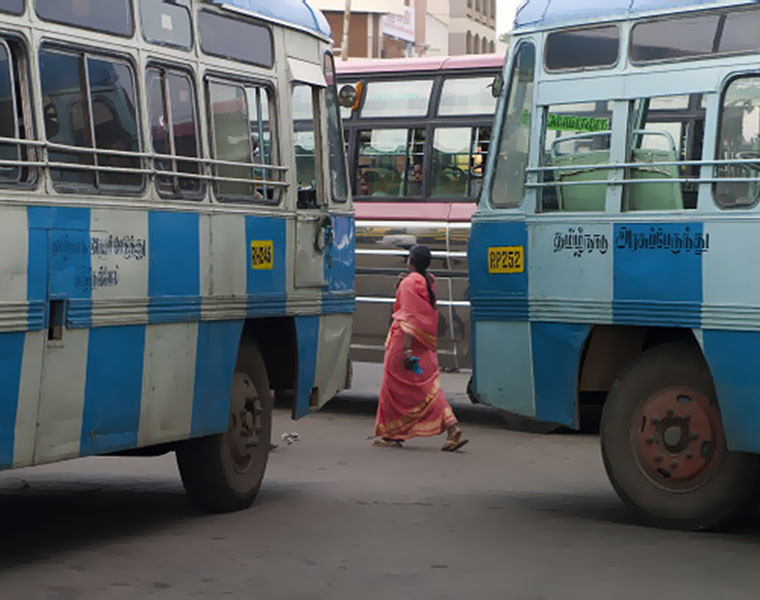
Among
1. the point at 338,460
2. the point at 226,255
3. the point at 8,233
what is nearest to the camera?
the point at 8,233

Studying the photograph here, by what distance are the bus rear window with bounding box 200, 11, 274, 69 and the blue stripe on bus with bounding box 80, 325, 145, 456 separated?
74.5 inches

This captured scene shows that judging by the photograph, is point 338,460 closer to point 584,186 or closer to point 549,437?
point 549,437

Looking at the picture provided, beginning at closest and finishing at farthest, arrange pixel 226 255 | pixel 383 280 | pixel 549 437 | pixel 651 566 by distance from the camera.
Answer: pixel 651 566, pixel 226 255, pixel 549 437, pixel 383 280

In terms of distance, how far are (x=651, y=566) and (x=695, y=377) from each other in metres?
1.46

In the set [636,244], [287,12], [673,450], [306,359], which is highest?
[287,12]

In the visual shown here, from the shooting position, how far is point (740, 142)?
30.5 feet

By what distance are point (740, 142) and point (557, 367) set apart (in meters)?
1.64

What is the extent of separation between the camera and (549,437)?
15.8 meters

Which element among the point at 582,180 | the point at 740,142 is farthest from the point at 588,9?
the point at 740,142

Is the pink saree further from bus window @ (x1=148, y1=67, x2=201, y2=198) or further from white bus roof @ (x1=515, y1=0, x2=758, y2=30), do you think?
bus window @ (x1=148, y1=67, x2=201, y2=198)

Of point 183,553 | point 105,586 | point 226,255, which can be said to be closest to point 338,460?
point 226,255

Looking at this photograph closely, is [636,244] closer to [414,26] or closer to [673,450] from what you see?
[673,450]

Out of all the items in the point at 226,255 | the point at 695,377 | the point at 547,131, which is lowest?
the point at 695,377

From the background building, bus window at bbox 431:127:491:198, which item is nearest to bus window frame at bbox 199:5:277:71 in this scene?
bus window at bbox 431:127:491:198
